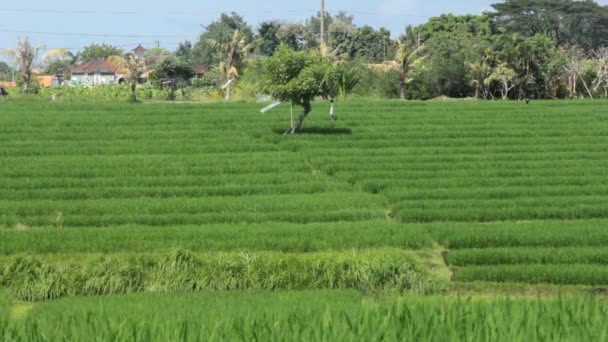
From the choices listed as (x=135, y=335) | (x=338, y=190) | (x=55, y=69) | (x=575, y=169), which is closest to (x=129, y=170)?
(x=338, y=190)

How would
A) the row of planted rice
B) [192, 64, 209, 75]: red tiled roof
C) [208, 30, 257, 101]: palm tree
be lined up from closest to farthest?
1. the row of planted rice
2. [208, 30, 257, 101]: palm tree
3. [192, 64, 209, 75]: red tiled roof

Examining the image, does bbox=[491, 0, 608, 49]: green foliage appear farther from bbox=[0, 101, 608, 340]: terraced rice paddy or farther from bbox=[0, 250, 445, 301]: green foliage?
bbox=[0, 250, 445, 301]: green foliage

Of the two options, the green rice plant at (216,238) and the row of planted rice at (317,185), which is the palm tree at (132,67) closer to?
the row of planted rice at (317,185)

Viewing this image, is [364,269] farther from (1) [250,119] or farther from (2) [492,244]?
(1) [250,119]

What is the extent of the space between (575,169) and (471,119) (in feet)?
30.6

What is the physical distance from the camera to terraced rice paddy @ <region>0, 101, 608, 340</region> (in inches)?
523

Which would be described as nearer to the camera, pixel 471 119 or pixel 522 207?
pixel 522 207

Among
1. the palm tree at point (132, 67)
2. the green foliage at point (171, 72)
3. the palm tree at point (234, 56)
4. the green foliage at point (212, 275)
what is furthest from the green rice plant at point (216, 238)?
the green foliage at point (171, 72)

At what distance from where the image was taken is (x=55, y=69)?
302ft

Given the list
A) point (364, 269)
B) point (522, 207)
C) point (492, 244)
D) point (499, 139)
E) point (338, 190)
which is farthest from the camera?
point (499, 139)

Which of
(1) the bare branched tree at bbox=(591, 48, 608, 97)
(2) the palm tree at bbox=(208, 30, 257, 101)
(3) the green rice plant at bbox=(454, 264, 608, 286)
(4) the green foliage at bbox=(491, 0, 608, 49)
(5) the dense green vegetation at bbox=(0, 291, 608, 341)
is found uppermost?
(4) the green foliage at bbox=(491, 0, 608, 49)

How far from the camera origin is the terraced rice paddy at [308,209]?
1329cm

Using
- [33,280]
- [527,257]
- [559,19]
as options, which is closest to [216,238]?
[33,280]

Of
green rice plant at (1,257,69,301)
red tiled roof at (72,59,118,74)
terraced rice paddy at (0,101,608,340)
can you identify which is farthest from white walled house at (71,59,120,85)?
green rice plant at (1,257,69,301)
